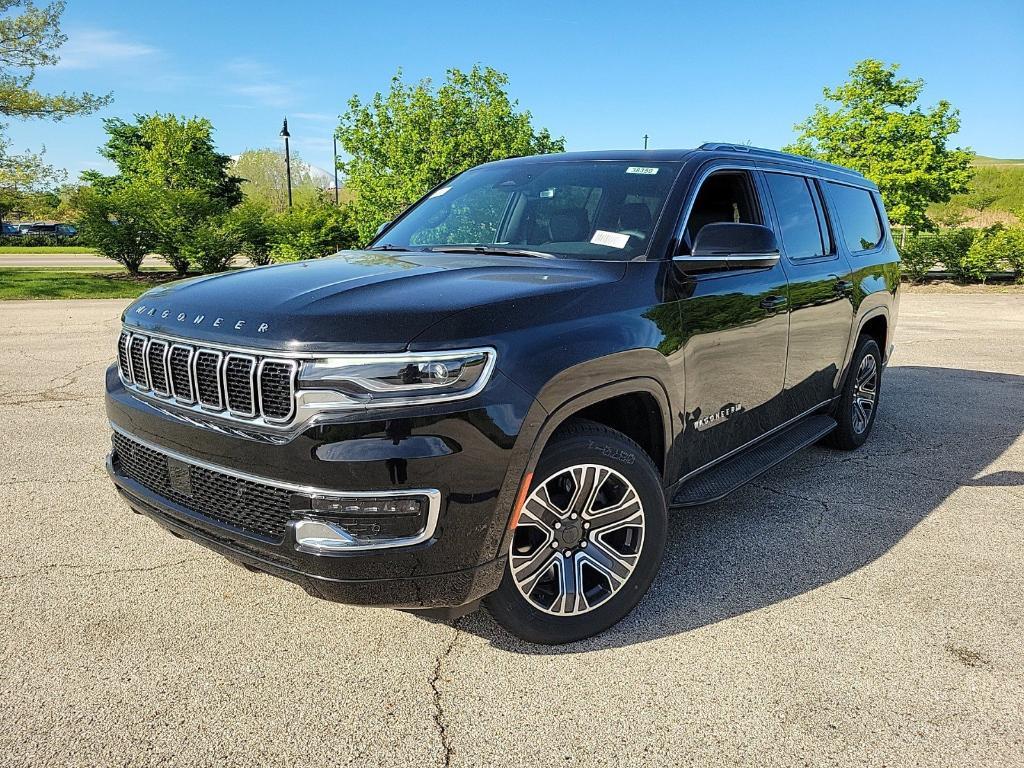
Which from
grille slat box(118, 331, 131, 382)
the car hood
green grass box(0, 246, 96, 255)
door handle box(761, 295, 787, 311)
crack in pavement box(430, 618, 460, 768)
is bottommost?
crack in pavement box(430, 618, 460, 768)

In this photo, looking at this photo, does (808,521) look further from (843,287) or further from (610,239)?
(610,239)

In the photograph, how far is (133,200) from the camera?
2044 cm

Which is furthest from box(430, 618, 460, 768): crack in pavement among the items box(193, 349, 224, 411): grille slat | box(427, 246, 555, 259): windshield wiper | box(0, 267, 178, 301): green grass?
box(0, 267, 178, 301): green grass

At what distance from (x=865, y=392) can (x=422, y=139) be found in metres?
15.9

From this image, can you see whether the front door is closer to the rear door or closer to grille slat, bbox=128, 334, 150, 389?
the rear door

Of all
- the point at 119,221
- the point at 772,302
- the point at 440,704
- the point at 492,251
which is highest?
the point at 119,221

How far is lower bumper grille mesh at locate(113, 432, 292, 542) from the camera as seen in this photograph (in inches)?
101

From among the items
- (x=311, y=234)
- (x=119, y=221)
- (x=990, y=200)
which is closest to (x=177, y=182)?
(x=119, y=221)

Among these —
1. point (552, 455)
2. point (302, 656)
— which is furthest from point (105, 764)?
point (552, 455)

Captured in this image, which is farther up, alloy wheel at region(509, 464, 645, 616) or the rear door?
the rear door

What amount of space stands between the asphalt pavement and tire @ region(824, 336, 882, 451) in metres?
0.92

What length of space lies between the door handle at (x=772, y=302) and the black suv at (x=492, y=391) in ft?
0.06

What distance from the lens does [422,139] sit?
64.2 ft

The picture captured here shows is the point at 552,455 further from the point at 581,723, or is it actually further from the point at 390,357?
the point at 581,723
